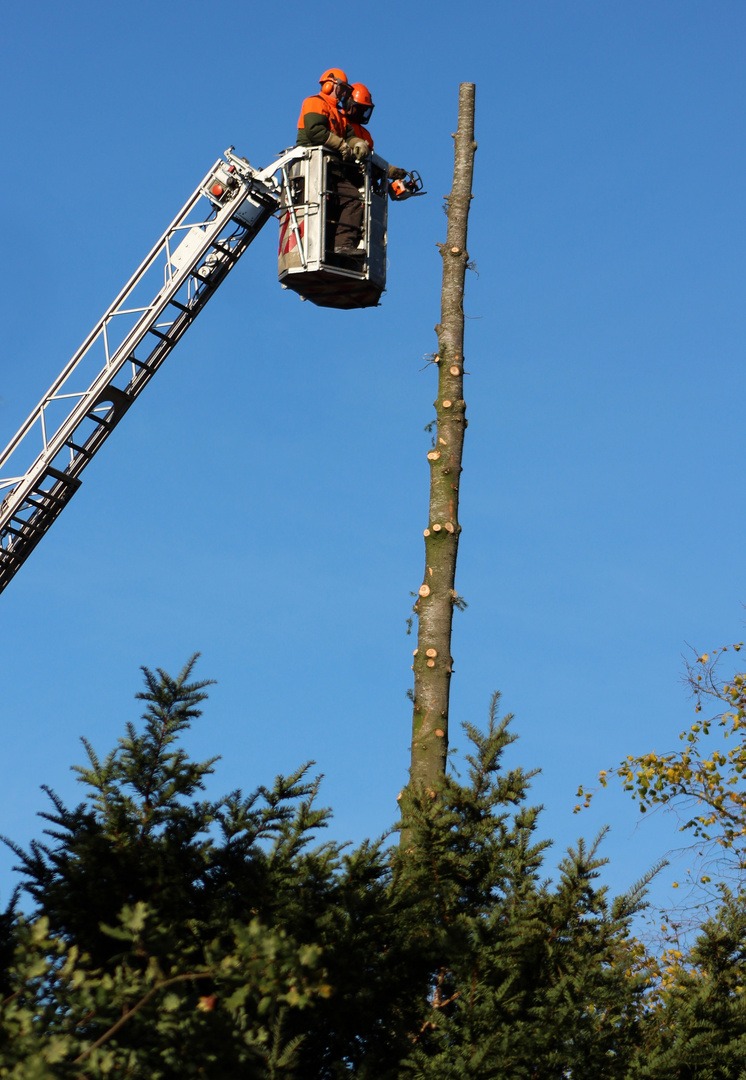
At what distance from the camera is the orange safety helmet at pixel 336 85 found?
41.9ft

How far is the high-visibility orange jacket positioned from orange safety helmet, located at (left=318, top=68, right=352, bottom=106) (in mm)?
63

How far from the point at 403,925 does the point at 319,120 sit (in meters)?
9.22

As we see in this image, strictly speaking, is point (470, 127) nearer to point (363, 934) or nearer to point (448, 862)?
point (448, 862)

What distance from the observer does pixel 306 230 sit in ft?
42.1

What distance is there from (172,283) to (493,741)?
862 cm

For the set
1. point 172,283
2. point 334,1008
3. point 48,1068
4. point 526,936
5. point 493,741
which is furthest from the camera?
point 172,283

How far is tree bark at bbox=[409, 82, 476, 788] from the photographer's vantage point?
10.3 meters

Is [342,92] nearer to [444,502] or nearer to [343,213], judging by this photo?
[343,213]

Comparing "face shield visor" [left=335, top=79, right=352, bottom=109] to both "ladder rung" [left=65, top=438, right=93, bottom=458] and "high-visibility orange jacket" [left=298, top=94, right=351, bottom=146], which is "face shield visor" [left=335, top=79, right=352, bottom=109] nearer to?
"high-visibility orange jacket" [left=298, top=94, right=351, bottom=146]

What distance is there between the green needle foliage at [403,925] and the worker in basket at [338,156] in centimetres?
675

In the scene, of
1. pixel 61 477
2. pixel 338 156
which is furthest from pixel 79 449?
pixel 338 156

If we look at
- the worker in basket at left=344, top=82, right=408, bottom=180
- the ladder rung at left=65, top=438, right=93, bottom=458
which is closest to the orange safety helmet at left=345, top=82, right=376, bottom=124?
the worker in basket at left=344, top=82, right=408, bottom=180

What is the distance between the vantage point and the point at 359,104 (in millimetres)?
13023

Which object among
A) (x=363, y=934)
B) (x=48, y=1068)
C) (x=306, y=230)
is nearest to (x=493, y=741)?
(x=363, y=934)
